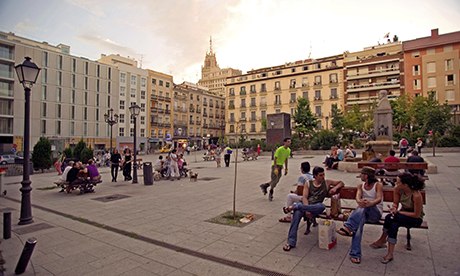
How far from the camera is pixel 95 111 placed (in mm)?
57969

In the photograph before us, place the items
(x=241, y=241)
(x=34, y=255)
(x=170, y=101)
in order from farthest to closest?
(x=170, y=101) → (x=241, y=241) → (x=34, y=255)

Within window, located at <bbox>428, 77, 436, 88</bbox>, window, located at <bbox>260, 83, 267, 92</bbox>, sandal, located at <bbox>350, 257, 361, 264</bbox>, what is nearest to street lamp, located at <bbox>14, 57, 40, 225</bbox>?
sandal, located at <bbox>350, 257, 361, 264</bbox>

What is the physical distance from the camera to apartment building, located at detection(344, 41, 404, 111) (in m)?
54.8

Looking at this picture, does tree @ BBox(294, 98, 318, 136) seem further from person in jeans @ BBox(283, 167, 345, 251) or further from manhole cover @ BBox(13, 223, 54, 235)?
manhole cover @ BBox(13, 223, 54, 235)

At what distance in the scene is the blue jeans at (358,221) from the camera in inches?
161

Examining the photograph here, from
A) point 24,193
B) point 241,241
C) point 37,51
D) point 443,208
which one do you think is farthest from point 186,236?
point 37,51

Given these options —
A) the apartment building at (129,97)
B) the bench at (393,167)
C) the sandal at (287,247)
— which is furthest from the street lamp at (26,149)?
the apartment building at (129,97)

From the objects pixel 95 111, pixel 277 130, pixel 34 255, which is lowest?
pixel 34 255

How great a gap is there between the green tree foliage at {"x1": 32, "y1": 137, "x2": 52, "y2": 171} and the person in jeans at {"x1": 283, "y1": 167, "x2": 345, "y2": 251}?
70.1 ft

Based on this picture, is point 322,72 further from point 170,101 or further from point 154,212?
point 154,212

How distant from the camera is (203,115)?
266 ft

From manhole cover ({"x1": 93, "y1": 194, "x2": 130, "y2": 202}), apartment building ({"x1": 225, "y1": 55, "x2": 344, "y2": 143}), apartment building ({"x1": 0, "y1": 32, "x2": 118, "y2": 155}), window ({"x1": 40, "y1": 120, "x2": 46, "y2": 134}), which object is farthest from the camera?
apartment building ({"x1": 225, "y1": 55, "x2": 344, "y2": 143})

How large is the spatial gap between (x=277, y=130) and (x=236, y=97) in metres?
44.0

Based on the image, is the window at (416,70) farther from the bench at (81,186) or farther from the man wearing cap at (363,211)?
the bench at (81,186)
